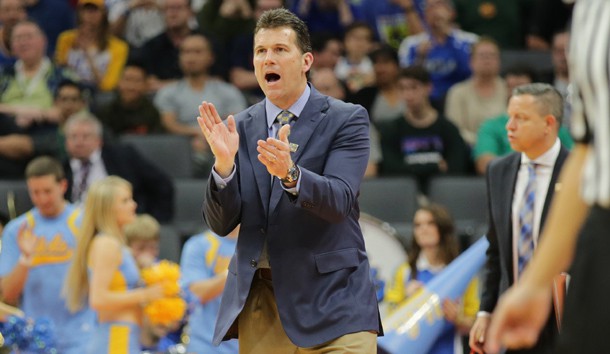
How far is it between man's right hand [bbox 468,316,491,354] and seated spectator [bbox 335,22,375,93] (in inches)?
259

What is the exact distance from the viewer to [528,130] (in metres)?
5.87

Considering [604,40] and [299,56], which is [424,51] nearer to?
[299,56]

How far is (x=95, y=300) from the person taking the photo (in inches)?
287

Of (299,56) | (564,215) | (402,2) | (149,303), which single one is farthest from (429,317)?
(402,2)

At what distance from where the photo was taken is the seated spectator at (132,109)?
36.4ft

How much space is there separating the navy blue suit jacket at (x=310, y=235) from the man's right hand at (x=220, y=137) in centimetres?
9

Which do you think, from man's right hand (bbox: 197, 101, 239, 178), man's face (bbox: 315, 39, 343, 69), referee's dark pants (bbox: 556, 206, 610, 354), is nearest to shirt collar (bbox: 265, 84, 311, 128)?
man's right hand (bbox: 197, 101, 239, 178)

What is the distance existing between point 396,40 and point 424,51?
1.00 m

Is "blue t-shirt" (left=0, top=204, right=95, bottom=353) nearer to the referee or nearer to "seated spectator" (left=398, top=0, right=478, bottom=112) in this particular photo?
"seated spectator" (left=398, top=0, right=478, bottom=112)

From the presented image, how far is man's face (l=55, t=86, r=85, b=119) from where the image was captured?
35.7ft

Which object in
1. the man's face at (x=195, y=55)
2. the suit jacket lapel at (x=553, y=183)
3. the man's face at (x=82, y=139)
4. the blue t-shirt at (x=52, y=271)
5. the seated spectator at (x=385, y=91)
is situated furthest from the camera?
the seated spectator at (x=385, y=91)

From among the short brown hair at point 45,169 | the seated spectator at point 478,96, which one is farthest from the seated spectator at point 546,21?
the short brown hair at point 45,169

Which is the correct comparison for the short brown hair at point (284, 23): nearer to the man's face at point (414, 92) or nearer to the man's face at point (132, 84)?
the man's face at point (414, 92)

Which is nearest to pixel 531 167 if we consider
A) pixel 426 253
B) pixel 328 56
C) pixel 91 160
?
pixel 426 253
